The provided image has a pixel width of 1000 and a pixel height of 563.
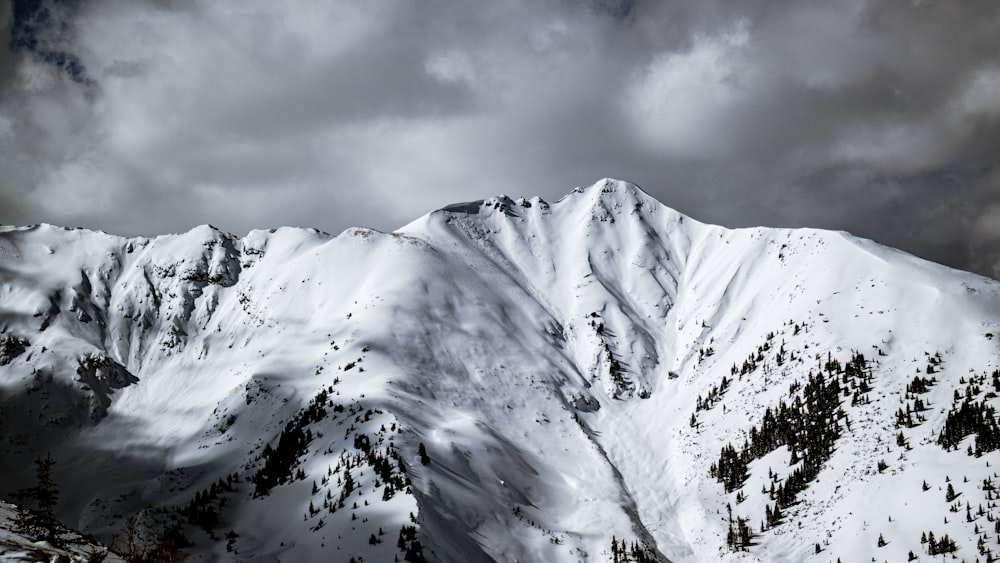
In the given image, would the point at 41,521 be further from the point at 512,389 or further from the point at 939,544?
the point at 512,389

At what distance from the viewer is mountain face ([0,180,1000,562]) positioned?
56094 mm

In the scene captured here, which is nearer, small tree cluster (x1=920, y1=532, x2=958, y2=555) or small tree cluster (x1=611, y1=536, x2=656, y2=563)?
small tree cluster (x1=920, y1=532, x2=958, y2=555)

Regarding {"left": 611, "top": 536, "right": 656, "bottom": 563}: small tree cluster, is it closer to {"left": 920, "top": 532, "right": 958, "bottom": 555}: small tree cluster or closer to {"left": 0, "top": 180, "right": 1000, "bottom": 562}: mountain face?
{"left": 0, "top": 180, "right": 1000, "bottom": 562}: mountain face

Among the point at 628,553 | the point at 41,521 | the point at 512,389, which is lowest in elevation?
the point at 41,521

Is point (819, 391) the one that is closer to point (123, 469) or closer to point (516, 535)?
point (516, 535)

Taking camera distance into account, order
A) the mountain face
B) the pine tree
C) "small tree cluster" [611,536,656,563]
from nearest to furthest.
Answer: the pine tree → the mountain face → "small tree cluster" [611,536,656,563]

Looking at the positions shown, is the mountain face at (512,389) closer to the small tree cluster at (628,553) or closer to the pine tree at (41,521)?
the small tree cluster at (628,553)

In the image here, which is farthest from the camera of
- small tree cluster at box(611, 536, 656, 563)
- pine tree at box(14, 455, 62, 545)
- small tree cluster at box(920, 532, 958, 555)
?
small tree cluster at box(611, 536, 656, 563)

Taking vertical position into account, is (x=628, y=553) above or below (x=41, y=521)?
above

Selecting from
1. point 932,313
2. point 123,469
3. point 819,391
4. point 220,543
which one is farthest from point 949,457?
point 123,469

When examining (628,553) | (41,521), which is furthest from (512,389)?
(41,521)

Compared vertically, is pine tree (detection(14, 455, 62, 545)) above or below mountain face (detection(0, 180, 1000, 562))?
below

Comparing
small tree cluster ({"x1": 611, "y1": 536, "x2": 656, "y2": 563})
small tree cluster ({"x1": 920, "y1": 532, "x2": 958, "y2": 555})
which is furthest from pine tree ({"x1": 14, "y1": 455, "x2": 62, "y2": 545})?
small tree cluster ({"x1": 920, "y1": 532, "x2": 958, "y2": 555})

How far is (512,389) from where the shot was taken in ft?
307
